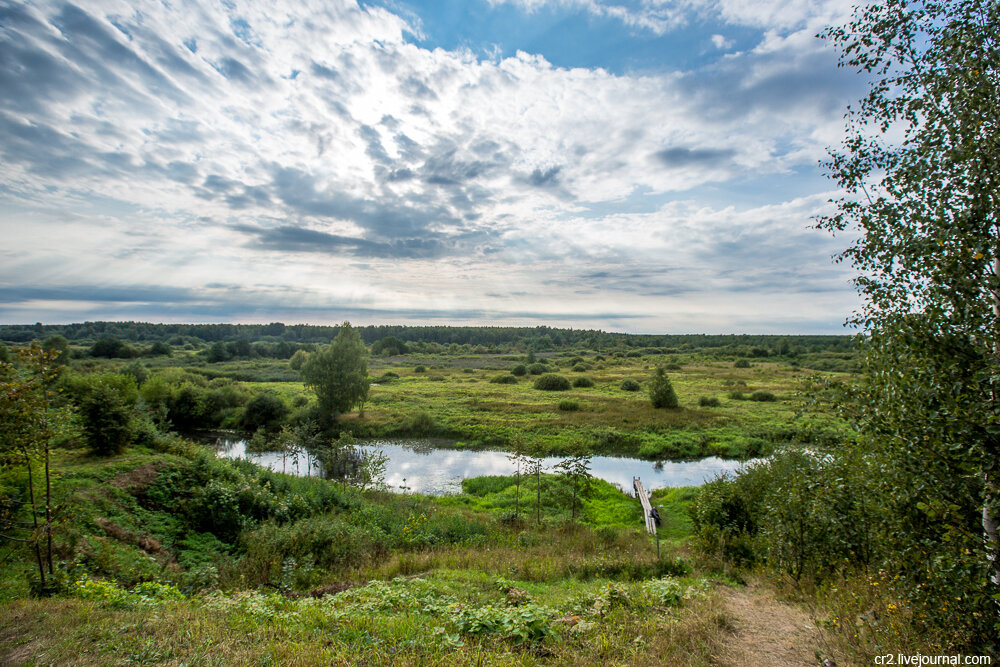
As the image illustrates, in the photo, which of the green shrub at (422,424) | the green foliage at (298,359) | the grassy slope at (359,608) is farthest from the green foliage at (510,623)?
the green foliage at (298,359)

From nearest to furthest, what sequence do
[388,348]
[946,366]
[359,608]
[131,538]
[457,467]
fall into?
[946,366] → [359,608] → [131,538] → [457,467] → [388,348]

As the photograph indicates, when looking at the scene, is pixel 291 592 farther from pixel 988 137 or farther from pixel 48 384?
pixel 988 137

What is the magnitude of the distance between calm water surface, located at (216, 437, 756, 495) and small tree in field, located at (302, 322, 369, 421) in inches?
284

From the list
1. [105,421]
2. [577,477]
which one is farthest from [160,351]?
[577,477]

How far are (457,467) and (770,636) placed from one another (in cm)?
2435

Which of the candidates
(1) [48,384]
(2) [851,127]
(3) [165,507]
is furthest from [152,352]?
(2) [851,127]

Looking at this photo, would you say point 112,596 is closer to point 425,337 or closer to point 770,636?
point 770,636

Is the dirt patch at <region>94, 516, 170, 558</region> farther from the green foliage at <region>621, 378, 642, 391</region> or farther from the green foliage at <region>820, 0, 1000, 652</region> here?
the green foliage at <region>621, 378, 642, 391</region>

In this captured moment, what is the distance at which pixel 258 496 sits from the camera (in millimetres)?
14547

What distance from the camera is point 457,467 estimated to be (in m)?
29.2

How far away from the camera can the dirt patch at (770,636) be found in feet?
19.0

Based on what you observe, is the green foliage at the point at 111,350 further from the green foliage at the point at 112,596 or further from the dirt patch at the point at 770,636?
the dirt patch at the point at 770,636

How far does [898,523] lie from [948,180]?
159 inches

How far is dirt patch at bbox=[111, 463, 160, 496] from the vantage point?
12867mm
